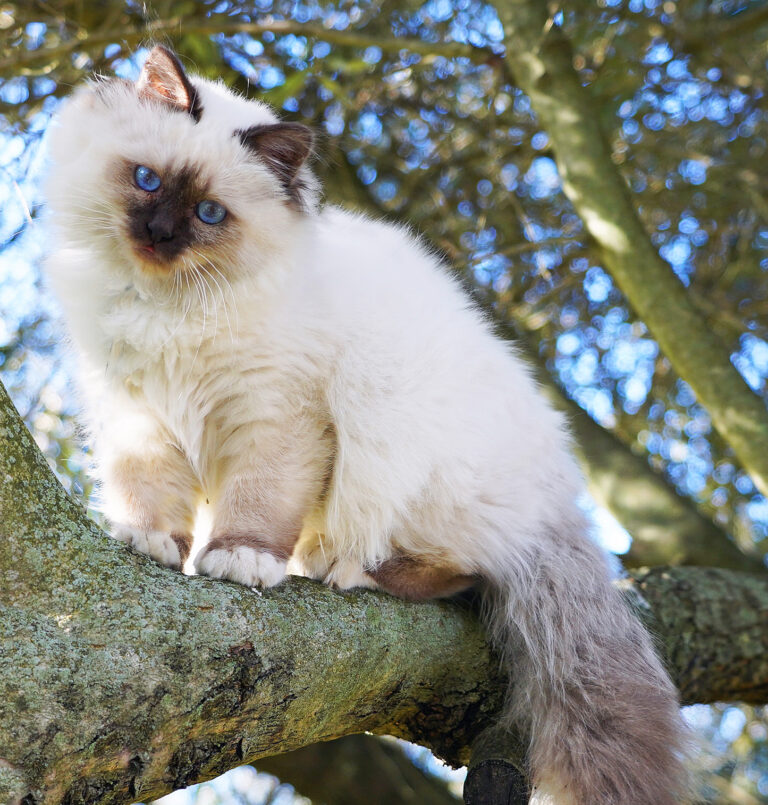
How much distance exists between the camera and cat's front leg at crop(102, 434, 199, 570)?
2.01 m

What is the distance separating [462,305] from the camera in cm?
234

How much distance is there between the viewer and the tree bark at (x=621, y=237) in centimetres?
279

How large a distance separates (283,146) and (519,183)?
2.25 metres

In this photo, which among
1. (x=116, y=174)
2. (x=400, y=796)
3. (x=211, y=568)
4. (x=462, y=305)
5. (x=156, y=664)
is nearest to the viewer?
(x=156, y=664)

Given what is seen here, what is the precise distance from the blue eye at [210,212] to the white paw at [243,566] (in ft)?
2.63

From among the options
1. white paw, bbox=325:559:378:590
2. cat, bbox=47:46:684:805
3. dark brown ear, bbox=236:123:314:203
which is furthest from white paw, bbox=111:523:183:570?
dark brown ear, bbox=236:123:314:203

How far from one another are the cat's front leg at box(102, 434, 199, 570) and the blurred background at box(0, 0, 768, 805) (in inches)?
35.3

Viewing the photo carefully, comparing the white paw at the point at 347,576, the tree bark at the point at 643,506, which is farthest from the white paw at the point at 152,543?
the tree bark at the point at 643,506

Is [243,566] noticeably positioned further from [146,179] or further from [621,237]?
[621,237]

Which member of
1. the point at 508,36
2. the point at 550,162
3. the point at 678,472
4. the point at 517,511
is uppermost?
the point at 550,162

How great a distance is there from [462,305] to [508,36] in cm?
124

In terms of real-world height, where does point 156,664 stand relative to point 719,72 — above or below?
below

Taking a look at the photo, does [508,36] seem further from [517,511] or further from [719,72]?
[517,511]

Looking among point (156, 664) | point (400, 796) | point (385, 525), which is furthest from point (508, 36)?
point (400, 796)
